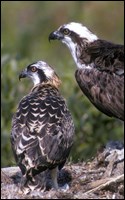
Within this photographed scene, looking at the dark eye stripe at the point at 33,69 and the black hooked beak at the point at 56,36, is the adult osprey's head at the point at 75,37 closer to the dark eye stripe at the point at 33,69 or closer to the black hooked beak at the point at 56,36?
the black hooked beak at the point at 56,36

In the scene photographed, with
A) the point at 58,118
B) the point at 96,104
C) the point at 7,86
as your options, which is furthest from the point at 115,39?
the point at 58,118

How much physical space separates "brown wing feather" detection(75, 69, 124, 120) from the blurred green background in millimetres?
3620

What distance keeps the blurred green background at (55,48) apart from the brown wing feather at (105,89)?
3.62m

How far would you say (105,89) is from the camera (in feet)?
45.4

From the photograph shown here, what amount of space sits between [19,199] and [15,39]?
17.3 meters

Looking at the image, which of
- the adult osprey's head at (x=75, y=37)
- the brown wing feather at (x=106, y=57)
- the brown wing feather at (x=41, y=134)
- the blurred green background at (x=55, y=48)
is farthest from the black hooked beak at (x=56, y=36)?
the blurred green background at (x=55, y=48)

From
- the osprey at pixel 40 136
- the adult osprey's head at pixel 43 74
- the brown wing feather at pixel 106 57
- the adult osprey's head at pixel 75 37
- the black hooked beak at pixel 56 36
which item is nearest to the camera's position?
the osprey at pixel 40 136

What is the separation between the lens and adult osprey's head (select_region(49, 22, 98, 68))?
48.4 feet

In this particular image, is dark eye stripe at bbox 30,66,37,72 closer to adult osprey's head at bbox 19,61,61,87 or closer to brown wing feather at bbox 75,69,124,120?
adult osprey's head at bbox 19,61,61,87

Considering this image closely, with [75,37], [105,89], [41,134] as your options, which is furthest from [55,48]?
[41,134]

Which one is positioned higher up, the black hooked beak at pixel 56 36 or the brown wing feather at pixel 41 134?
the black hooked beak at pixel 56 36

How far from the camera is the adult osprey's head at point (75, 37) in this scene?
14.8m

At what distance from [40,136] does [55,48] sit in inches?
667

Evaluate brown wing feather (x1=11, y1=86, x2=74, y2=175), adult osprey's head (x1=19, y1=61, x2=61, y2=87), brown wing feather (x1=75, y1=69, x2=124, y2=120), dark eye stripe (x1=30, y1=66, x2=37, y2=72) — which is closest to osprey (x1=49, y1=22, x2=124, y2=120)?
brown wing feather (x1=75, y1=69, x2=124, y2=120)
